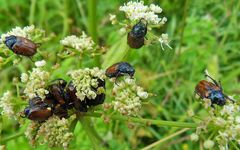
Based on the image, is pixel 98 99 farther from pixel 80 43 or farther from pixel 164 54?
pixel 164 54

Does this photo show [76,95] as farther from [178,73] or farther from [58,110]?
[178,73]

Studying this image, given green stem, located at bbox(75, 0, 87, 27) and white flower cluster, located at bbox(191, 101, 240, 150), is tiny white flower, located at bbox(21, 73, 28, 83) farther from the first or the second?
green stem, located at bbox(75, 0, 87, 27)

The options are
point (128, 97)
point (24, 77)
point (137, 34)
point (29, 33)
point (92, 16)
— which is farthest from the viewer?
point (92, 16)

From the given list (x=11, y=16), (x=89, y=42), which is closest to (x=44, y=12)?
(x=11, y=16)

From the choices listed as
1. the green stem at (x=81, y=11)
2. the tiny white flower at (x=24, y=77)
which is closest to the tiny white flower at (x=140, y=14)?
the tiny white flower at (x=24, y=77)

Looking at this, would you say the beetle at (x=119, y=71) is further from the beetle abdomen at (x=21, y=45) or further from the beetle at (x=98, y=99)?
the beetle abdomen at (x=21, y=45)

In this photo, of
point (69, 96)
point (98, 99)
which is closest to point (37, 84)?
point (69, 96)
